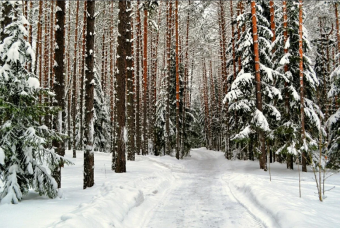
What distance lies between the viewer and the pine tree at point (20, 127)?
5.41m

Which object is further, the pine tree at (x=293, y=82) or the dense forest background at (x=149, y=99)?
the pine tree at (x=293, y=82)

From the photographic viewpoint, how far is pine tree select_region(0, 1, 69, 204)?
5406mm

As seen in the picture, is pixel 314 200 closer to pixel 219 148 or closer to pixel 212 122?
pixel 212 122

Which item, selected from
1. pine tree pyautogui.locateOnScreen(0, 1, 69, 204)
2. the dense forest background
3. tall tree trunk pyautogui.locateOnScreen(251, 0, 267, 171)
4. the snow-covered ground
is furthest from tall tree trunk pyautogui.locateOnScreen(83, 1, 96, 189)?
tall tree trunk pyautogui.locateOnScreen(251, 0, 267, 171)

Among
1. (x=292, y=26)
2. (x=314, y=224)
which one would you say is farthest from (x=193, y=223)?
(x=292, y=26)

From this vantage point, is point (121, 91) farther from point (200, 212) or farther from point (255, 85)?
point (255, 85)

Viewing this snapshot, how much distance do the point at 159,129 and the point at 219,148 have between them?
87.1 feet

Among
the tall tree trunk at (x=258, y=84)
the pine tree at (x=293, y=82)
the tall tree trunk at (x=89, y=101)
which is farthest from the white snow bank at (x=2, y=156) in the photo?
the pine tree at (x=293, y=82)

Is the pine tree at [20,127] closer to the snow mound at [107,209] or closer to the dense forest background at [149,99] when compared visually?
the dense forest background at [149,99]

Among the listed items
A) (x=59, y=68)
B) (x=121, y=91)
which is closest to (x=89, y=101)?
(x=59, y=68)

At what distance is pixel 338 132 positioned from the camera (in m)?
13.4

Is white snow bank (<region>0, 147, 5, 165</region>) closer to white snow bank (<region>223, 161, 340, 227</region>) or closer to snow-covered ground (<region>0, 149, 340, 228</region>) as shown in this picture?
snow-covered ground (<region>0, 149, 340, 228</region>)

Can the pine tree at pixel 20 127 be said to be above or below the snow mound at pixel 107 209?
above

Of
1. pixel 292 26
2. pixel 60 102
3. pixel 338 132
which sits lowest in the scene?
pixel 338 132
